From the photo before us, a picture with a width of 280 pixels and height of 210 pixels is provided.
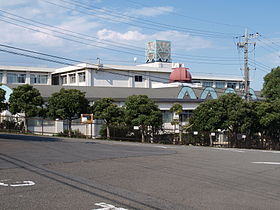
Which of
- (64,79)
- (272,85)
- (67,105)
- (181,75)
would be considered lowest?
(67,105)

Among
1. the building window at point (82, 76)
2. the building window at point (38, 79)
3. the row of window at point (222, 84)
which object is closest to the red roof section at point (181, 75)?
the building window at point (82, 76)

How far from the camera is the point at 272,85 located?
49.3 m

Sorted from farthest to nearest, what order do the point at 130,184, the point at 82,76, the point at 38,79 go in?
Result: 1. the point at 38,79
2. the point at 82,76
3. the point at 130,184

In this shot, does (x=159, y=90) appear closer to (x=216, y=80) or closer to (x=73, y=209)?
(x=216, y=80)

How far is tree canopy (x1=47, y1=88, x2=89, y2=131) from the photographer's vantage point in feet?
126

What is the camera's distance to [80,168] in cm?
1306

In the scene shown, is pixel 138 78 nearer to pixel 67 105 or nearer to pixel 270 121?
pixel 67 105

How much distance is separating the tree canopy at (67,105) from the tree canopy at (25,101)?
143 centimetres

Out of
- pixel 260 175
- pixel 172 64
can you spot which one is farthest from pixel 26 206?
pixel 172 64

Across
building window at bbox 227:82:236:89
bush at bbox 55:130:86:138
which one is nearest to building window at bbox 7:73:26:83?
bush at bbox 55:130:86:138

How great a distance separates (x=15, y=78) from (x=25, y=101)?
130 ft

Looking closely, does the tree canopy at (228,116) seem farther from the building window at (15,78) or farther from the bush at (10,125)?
the building window at (15,78)

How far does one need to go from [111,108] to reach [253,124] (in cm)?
1334

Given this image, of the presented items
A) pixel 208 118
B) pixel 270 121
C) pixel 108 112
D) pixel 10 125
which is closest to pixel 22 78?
pixel 10 125
